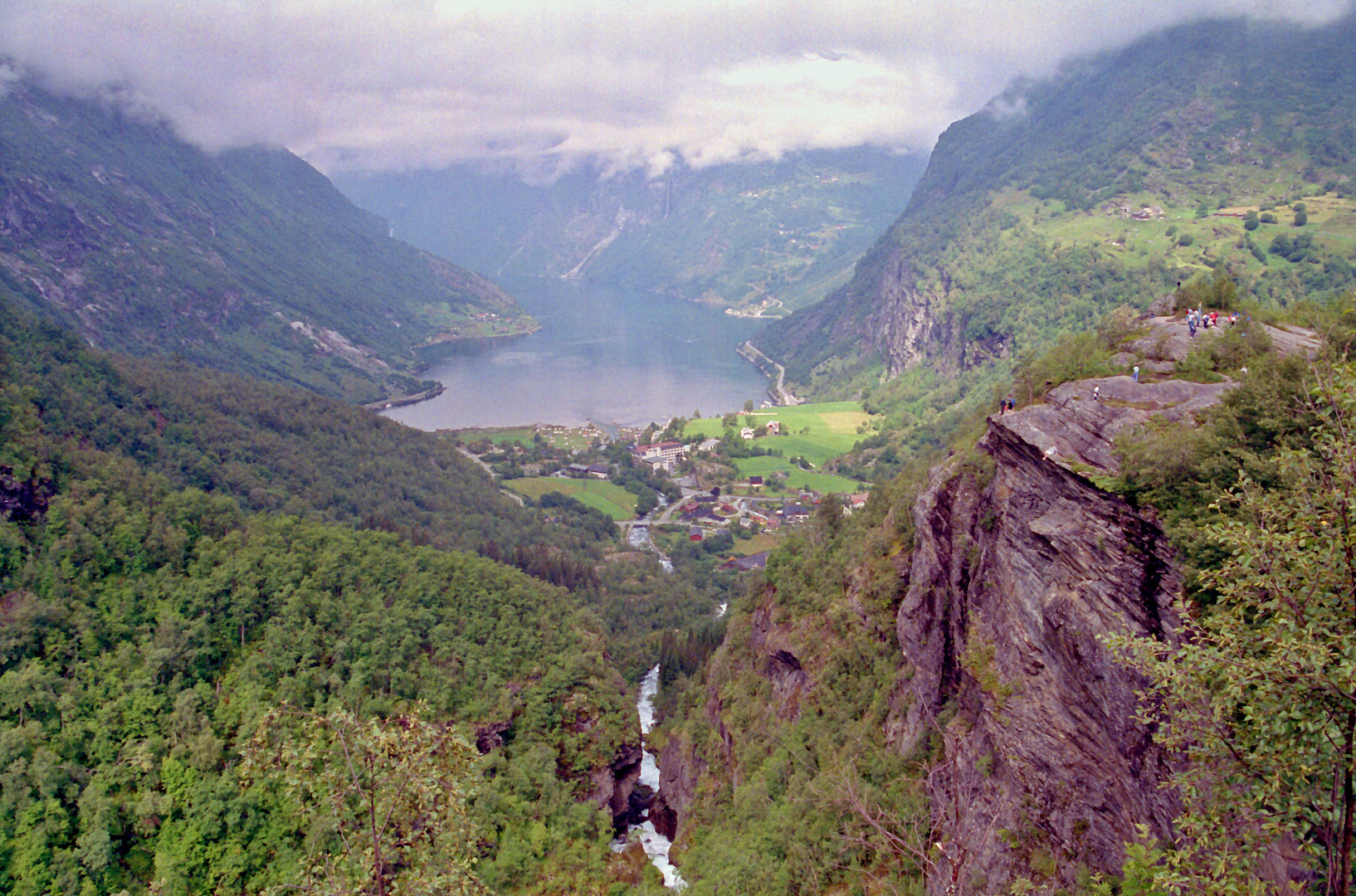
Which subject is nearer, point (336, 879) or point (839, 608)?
point (336, 879)

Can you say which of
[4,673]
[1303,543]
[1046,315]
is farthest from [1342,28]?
[4,673]

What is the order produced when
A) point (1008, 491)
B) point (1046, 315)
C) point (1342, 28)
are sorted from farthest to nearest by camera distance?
point (1342, 28)
point (1046, 315)
point (1008, 491)

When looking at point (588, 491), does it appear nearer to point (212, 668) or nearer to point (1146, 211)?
point (212, 668)

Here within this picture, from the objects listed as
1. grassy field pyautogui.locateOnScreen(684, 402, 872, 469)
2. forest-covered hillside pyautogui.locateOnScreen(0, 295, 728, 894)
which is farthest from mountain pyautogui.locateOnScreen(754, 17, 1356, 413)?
forest-covered hillside pyautogui.locateOnScreen(0, 295, 728, 894)

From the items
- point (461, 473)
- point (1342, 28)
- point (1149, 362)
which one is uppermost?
point (1342, 28)

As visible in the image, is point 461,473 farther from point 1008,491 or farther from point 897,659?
point 1008,491

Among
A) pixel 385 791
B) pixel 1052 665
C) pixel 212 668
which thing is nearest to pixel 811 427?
pixel 212 668

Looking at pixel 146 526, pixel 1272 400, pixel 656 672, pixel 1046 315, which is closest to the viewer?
pixel 1272 400
